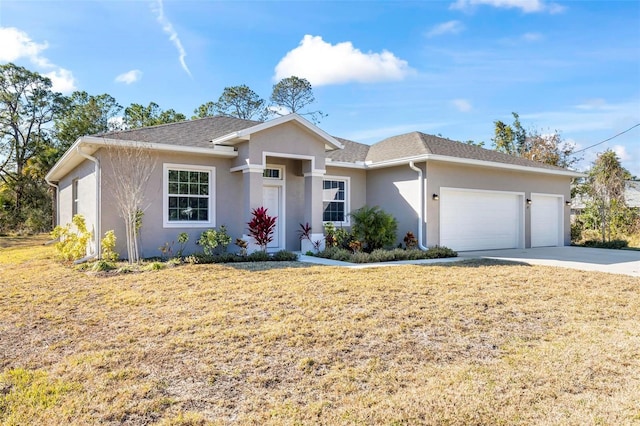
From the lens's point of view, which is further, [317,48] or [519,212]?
[317,48]

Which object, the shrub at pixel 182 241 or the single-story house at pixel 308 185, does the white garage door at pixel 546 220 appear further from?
the shrub at pixel 182 241

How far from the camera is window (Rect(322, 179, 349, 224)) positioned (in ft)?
48.9

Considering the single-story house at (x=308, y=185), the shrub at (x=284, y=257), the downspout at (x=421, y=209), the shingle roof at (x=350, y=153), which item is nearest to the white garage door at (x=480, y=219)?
the single-story house at (x=308, y=185)

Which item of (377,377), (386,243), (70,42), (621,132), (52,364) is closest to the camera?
(377,377)

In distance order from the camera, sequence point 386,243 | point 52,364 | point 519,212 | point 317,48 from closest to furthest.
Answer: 1. point 52,364
2. point 386,243
3. point 519,212
4. point 317,48

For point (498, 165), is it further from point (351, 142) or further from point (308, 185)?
point (308, 185)

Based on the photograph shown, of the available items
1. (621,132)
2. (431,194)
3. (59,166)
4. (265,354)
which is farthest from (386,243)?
(621,132)

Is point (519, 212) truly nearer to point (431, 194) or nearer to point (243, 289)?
point (431, 194)

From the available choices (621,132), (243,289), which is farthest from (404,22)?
(621,132)

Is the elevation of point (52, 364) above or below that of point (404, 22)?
below

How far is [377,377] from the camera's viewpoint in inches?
Result: 157

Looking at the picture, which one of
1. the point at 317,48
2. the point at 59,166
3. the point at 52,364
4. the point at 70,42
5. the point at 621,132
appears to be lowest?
the point at 52,364

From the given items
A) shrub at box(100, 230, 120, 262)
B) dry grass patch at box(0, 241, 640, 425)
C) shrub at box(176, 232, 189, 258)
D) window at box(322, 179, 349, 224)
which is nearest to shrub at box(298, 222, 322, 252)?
window at box(322, 179, 349, 224)

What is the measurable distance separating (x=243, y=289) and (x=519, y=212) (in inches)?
510
